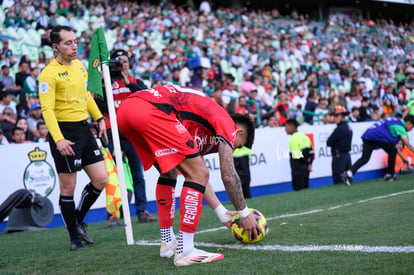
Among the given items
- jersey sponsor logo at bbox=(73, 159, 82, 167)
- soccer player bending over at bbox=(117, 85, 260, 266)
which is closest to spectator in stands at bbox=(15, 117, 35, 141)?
jersey sponsor logo at bbox=(73, 159, 82, 167)

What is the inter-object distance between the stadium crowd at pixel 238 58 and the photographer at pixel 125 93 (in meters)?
3.67

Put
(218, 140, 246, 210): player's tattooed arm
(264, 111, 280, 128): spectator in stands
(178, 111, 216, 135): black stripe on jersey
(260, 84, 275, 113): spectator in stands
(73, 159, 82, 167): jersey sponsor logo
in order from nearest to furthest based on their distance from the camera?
1. (218, 140, 246, 210): player's tattooed arm
2. (178, 111, 216, 135): black stripe on jersey
3. (73, 159, 82, 167): jersey sponsor logo
4. (264, 111, 280, 128): spectator in stands
5. (260, 84, 275, 113): spectator in stands

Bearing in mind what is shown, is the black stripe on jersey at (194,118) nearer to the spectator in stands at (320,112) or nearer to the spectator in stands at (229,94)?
the spectator in stands at (229,94)

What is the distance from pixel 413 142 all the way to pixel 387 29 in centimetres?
1878

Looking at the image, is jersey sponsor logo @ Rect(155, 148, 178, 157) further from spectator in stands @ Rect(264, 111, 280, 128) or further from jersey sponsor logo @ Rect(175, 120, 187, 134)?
spectator in stands @ Rect(264, 111, 280, 128)

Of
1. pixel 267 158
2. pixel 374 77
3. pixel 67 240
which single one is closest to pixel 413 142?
pixel 267 158

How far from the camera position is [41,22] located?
53.2ft

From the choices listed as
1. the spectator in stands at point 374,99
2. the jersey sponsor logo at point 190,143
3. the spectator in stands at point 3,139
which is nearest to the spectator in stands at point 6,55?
the spectator in stands at point 3,139

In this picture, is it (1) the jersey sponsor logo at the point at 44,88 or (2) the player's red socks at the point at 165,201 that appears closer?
(2) the player's red socks at the point at 165,201

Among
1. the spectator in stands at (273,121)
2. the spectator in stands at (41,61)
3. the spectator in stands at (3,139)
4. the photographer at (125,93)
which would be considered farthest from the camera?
the spectator in stands at (41,61)

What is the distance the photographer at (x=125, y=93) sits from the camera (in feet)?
22.5

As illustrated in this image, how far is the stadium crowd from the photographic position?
14516 mm

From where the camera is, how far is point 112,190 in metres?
7.85

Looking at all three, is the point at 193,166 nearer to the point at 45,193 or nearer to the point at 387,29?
the point at 45,193
